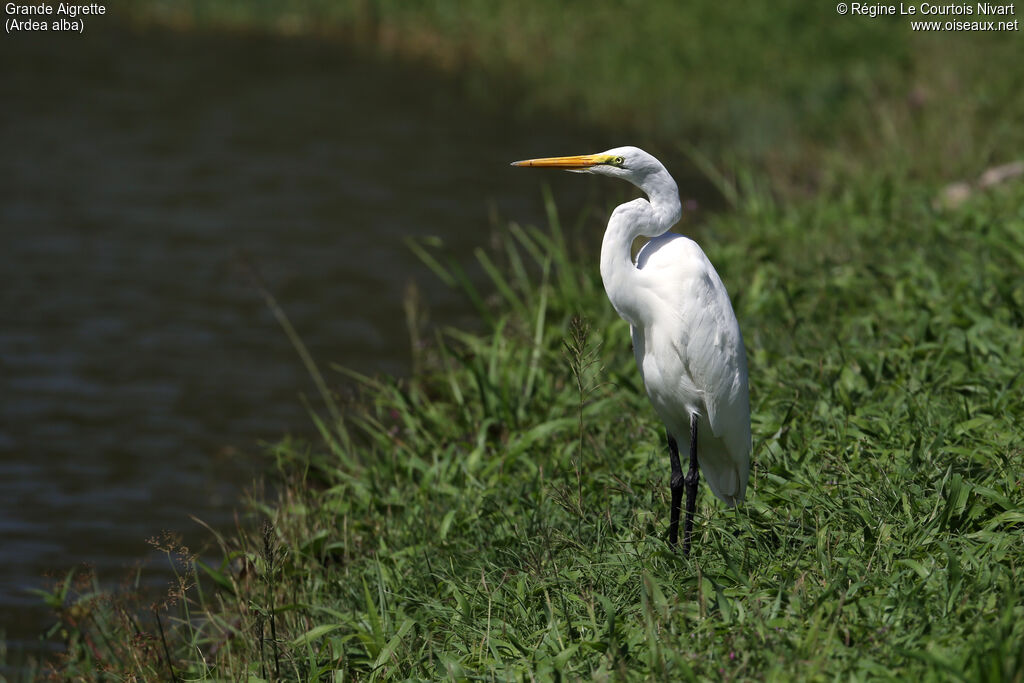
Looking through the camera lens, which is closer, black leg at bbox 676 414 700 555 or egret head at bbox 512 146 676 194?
egret head at bbox 512 146 676 194

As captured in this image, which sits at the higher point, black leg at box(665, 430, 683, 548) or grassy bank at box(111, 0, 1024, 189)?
grassy bank at box(111, 0, 1024, 189)

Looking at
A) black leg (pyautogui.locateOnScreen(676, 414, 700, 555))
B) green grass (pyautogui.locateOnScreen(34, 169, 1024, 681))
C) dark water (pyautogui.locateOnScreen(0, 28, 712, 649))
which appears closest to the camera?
green grass (pyautogui.locateOnScreen(34, 169, 1024, 681))

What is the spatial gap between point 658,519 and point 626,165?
44.8 inches

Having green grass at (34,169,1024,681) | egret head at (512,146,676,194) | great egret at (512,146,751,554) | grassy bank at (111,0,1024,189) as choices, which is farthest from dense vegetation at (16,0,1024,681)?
grassy bank at (111,0,1024,189)

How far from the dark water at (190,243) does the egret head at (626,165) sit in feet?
9.12

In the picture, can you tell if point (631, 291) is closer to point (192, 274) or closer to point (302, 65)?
point (192, 274)

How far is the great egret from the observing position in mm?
3223

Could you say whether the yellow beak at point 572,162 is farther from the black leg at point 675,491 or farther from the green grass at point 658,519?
the black leg at point 675,491

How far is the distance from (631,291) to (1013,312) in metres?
A: 2.16

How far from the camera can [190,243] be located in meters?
8.94

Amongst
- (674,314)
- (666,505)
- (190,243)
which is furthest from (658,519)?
(190,243)

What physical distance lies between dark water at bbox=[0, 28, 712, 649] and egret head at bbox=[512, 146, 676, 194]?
278cm

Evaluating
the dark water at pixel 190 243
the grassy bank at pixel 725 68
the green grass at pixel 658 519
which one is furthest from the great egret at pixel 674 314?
the grassy bank at pixel 725 68

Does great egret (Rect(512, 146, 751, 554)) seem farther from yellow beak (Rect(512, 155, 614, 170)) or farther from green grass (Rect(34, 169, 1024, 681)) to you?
green grass (Rect(34, 169, 1024, 681))
